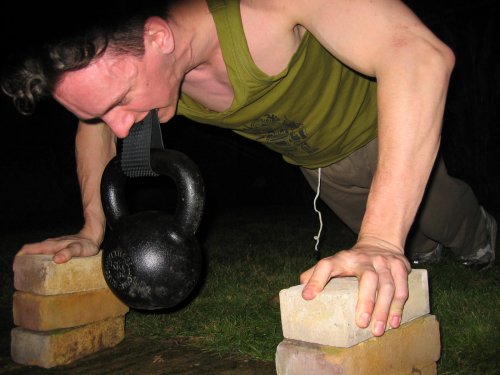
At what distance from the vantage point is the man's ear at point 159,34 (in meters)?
1.50

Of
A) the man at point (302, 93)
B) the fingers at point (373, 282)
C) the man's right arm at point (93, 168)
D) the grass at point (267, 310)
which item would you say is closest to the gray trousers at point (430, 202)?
the man at point (302, 93)

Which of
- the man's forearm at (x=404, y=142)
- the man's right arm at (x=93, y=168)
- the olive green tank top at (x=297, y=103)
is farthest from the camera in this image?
the man's right arm at (x=93, y=168)

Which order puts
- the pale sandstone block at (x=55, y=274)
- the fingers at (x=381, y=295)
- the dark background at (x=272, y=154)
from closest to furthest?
1. the fingers at (x=381, y=295)
2. the pale sandstone block at (x=55, y=274)
3. the dark background at (x=272, y=154)

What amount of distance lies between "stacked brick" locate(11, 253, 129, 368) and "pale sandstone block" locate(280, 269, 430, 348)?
0.99 m

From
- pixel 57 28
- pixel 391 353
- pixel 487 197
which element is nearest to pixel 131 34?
pixel 57 28

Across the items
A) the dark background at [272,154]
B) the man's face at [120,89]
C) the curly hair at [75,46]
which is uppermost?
the curly hair at [75,46]

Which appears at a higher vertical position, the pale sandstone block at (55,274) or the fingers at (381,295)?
the fingers at (381,295)

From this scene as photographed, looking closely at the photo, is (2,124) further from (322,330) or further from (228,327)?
(322,330)

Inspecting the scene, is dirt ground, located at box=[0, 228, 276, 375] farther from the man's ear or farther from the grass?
the man's ear

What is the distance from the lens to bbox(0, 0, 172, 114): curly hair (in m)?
1.40

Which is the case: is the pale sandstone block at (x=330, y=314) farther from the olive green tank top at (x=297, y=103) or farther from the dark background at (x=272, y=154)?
the dark background at (x=272, y=154)

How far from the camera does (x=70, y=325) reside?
1.84 m

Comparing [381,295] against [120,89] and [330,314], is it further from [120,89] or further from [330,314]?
[120,89]

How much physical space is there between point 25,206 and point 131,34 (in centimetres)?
799
